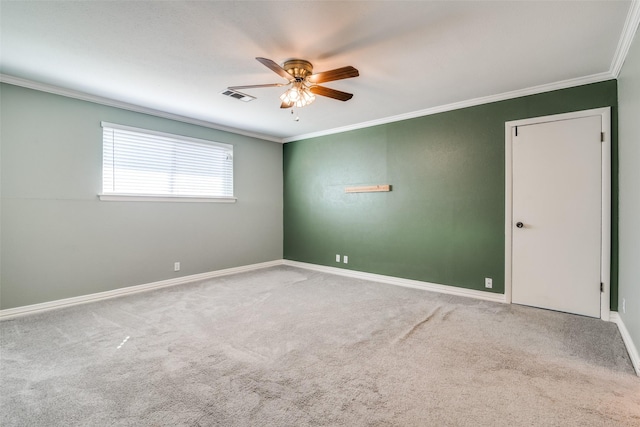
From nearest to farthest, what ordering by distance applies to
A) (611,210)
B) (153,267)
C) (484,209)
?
1. (611,210)
2. (484,209)
3. (153,267)

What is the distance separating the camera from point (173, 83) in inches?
131

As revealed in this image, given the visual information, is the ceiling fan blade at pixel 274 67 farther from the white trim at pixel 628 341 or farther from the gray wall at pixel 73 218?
the white trim at pixel 628 341

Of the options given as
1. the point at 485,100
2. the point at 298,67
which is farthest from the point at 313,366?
the point at 485,100

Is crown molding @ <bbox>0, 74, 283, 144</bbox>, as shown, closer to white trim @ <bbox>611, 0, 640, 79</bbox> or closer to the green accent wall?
the green accent wall

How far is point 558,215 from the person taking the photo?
10.9 ft

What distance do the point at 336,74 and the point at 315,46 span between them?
282mm

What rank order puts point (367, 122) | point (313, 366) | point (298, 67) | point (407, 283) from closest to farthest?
point (313, 366) < point (298, 67) < point (407, 283) < point (367, 122)

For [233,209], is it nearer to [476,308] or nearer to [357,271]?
[357,271]

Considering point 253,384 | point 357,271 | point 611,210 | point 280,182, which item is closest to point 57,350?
point 253,384

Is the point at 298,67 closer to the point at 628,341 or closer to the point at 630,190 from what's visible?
the point at 630,190

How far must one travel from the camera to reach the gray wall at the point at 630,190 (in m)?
2.23

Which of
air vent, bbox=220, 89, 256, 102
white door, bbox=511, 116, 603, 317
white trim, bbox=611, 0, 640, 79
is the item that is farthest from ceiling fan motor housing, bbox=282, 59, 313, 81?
white door, bbox=511, 116, 603, 317

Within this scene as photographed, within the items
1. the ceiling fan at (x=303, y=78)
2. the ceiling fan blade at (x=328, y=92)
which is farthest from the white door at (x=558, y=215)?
the ceiling fan at (x=303, y=78)

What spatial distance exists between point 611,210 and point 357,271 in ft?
10.6
